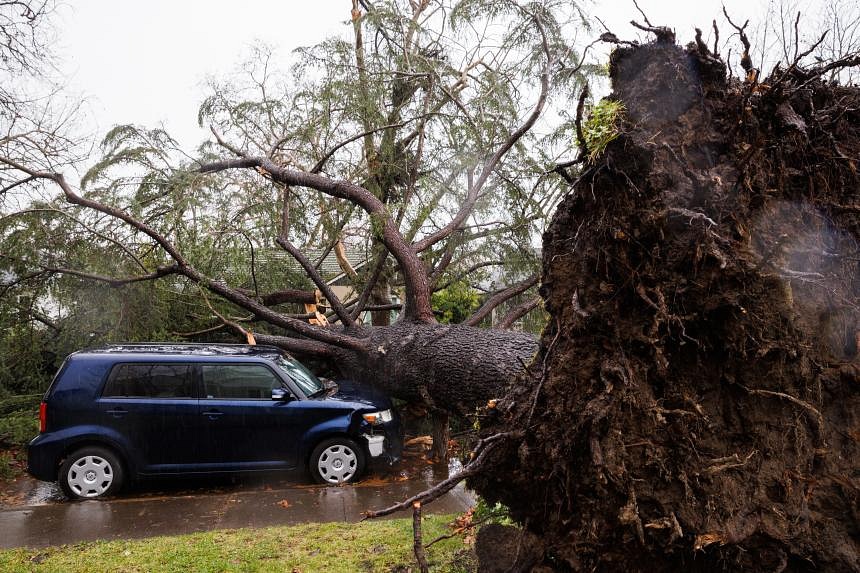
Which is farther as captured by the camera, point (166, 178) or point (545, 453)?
point (166, 178)

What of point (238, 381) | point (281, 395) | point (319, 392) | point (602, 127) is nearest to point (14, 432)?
point (238, 381)

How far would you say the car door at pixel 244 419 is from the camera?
272 inches

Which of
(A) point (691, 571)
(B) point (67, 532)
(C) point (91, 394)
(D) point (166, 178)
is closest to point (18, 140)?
(D) point (166, 178)

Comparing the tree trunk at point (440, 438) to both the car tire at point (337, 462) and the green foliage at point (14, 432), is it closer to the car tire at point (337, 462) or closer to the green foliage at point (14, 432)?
the car tire at point (337, 462)

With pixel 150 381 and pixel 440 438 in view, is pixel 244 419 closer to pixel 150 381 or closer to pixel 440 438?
pixel 150 381

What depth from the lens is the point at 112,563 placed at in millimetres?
4234

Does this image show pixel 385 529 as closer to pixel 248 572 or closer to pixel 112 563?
pixel 248 572

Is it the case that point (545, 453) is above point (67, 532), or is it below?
above

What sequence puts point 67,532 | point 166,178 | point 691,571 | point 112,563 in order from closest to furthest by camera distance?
point 691,571
point 112,563
point 67,532
point 166,178

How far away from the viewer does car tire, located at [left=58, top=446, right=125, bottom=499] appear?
6.64 meters

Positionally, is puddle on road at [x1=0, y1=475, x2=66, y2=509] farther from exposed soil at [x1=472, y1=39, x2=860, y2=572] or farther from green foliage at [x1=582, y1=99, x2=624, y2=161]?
green foliage at [x1=582, y1=99, x2=624, y2=161]

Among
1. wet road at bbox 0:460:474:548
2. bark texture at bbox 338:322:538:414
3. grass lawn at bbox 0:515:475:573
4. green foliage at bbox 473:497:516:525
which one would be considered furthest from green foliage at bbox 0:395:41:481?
green foliage at bbox 473:497:516:525

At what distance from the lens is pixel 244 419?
22.8ft

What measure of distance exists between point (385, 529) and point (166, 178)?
646 centimetres
